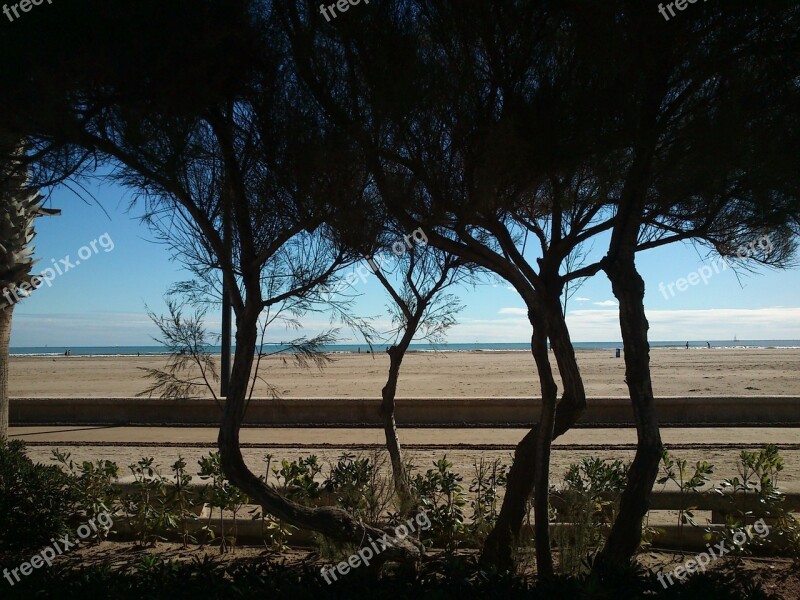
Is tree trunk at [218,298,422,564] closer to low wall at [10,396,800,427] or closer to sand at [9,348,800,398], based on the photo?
low wall at [10,396,800,427]

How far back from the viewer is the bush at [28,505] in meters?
5.31

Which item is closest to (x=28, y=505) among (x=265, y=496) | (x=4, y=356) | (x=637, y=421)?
(x=265, y=496)

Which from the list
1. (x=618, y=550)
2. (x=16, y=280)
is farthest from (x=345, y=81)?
(x=16, y=280)

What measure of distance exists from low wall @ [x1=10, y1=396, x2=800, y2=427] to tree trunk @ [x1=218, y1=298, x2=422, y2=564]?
323 inches

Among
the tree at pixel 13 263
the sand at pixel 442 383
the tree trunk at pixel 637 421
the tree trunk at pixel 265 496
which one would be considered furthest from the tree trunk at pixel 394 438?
the sand at pixel 442 383

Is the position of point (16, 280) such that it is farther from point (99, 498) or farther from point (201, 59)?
point (201, 59)

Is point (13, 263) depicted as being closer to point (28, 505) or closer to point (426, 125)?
point (28, 505)

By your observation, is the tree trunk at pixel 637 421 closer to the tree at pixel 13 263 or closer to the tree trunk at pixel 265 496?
the tree trunk at pixel 265 496

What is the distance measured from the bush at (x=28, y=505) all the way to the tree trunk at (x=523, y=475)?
350 centimetres

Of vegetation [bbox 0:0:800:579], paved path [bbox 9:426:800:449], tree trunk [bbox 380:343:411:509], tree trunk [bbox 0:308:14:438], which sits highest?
vegetation [bbox 0:0:800:579]

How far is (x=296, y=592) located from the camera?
11.4ft

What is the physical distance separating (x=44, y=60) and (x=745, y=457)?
6210mm

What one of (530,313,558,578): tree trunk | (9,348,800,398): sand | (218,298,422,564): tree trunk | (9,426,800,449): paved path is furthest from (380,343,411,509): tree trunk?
(9,348,800,398): sand

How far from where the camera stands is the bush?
5.31 meters
